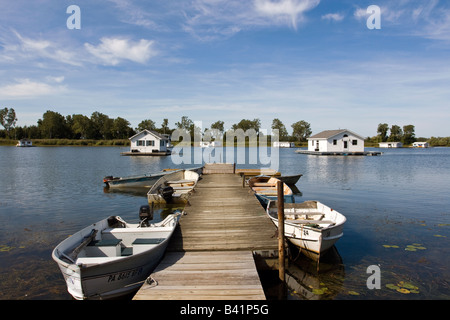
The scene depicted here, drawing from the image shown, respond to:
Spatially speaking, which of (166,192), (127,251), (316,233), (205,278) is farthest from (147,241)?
(166,192)

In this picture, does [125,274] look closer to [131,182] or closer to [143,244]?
[143,244]

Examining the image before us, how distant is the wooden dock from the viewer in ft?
19.3

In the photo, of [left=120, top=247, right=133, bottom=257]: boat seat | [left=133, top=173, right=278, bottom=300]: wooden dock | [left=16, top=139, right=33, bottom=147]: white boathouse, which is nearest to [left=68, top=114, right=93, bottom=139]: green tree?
[left=16, top=139, right=33, bottom=147]: white boathouse

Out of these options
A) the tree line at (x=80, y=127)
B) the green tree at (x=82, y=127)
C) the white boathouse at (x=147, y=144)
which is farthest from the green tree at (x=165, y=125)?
the white boathouse at (x=147, y=144)

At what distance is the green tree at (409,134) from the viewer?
142250mm

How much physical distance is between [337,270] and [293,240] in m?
1.53

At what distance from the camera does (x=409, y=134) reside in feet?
470

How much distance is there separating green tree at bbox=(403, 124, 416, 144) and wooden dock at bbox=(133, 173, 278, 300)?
6178 inches

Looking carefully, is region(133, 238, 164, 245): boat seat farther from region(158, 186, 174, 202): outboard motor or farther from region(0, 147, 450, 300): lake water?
region(158, 186, 174, 202): outboard motor

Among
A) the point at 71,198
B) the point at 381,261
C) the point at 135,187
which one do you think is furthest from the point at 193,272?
the point at 135,187

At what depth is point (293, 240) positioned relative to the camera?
29.0ft

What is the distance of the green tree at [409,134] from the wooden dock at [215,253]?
156923mm

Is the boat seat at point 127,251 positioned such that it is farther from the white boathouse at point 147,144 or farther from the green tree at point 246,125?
the green tree at point 246,125
